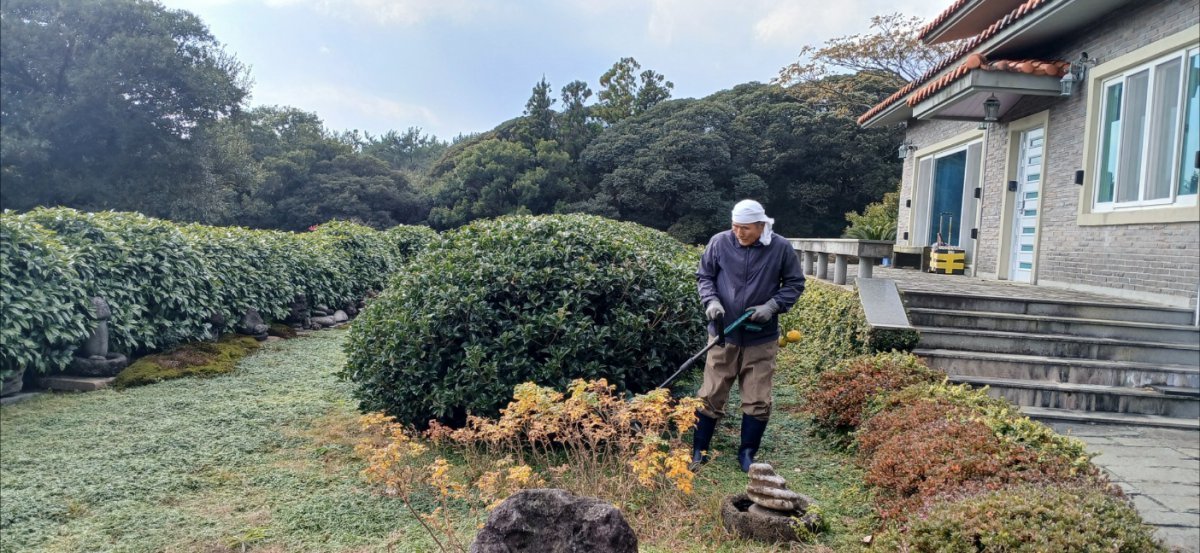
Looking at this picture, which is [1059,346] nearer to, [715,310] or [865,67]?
[715,310]

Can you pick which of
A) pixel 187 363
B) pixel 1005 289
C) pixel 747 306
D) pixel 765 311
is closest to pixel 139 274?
pixel 187 363

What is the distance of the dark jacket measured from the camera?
13.6 ft

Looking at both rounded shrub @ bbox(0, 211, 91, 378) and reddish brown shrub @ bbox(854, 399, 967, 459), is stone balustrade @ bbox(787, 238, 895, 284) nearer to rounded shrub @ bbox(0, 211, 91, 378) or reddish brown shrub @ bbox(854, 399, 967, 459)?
reddish brown shrub @ bbox(854, 399, 967, 459)

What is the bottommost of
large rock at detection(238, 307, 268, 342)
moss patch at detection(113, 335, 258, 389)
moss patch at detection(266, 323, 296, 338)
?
moss patch at detection(113, 335, 258, 389)

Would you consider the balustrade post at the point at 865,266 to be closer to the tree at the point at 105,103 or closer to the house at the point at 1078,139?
the house at the point at 1078,139

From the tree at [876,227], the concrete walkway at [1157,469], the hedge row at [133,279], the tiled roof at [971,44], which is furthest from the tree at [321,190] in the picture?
the concrete walkway at [1157,469]

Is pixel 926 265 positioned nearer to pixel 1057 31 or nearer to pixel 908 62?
pixel 1057 31

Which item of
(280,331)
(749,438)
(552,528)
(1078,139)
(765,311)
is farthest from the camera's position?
(280,331)

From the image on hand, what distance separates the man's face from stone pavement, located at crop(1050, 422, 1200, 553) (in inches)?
80.7

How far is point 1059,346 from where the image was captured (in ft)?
19.1

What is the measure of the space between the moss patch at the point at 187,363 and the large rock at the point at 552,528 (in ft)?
20.2

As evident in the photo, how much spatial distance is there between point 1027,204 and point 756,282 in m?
6.75

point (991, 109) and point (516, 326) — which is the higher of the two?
point (991, 109)

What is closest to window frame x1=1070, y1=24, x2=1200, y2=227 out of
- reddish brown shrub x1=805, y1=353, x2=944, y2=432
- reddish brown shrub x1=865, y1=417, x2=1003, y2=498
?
reddish brown shrub x1=805, y1=353, x2=944, y2=432
